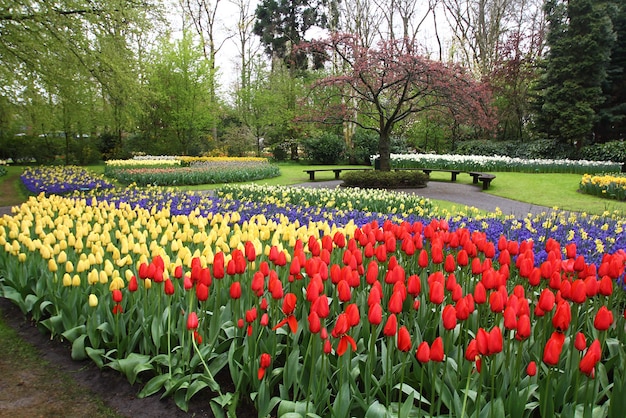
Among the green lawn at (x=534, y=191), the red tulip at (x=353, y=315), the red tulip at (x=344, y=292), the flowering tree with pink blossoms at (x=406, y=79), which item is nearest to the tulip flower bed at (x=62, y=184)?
the green lawn at (x=534, y=191)

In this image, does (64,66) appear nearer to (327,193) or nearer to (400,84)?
(327,193)

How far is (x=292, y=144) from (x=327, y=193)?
915 inches

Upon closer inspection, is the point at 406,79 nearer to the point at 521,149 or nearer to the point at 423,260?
the point at 423,260

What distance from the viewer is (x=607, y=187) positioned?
1312 centimetres

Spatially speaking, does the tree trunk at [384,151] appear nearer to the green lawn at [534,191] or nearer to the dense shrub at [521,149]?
the green lawn at [534,191]

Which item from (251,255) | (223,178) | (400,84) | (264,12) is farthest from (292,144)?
(251,255)

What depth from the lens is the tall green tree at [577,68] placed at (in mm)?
22875

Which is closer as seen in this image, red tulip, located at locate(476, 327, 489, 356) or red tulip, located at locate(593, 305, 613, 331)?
red tulip, located at locate(476, 327, 489, 356)

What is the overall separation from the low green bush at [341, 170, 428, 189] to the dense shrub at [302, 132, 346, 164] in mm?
13289

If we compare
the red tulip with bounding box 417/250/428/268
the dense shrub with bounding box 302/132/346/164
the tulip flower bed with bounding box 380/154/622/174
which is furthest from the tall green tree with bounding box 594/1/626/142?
the red tulip with bounding box 417/250/428/268

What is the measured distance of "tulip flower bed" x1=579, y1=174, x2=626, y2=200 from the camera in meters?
12.9

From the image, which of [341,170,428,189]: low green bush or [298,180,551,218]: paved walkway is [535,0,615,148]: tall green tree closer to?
[298,180,551,218]: paved walkway

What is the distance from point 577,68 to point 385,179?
49.0 feet

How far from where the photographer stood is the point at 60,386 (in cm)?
295
